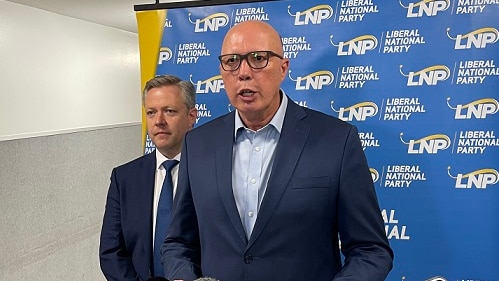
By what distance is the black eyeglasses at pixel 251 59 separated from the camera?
4.79 ft

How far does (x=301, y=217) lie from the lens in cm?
145

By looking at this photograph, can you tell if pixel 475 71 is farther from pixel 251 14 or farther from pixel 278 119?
pixel 278 119

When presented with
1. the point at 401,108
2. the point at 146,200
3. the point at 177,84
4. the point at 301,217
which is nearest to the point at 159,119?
the point at 177,84

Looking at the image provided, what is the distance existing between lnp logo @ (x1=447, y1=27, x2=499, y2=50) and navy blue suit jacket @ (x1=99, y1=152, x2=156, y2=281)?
133 centimetres

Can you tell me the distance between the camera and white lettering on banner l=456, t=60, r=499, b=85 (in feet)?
7.47

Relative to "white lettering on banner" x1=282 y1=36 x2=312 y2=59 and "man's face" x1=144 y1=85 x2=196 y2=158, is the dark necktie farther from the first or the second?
"white lettering on banner" x1=282 y1=36 x2=312 y2=59

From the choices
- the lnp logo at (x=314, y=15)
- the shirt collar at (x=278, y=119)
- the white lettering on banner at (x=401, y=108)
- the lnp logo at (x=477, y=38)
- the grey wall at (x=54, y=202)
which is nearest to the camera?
the shirt collar at (x=278, y=119)

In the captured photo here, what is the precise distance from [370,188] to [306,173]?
6.8 inches

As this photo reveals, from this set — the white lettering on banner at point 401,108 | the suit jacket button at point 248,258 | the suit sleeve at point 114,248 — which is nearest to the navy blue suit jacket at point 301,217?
the suit jacket button at point 248,258

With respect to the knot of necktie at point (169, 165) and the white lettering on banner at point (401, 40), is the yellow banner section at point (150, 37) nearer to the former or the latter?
the knot of necktie at point (169, 165)

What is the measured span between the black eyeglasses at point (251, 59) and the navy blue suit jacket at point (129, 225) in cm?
70

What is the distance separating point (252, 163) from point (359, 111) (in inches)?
41.4

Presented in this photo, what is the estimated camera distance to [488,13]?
7.46 feet

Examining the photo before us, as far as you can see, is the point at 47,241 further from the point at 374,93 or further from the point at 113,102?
the point at 374,93
